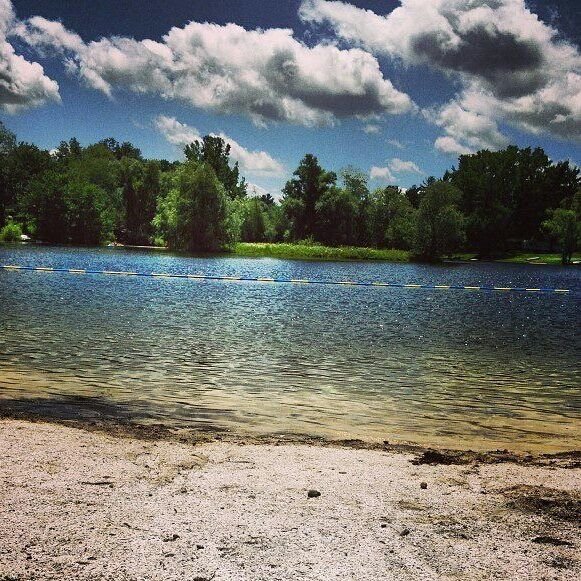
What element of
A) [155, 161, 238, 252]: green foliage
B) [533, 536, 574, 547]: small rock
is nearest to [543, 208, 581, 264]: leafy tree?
[155, 161, 238, 252]: green foliage

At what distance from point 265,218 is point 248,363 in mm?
124845

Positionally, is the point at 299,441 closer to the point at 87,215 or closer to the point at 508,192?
the point at 87,215

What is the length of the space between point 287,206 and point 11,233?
55.2m

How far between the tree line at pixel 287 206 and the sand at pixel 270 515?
310ft

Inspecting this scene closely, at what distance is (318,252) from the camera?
369ft

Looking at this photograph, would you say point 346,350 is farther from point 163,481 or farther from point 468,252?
point 468,252

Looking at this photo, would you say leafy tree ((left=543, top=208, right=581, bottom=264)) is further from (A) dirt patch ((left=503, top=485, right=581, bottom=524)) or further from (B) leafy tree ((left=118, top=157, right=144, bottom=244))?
(A) dirt patch ((left=503, top=485, right=581, bottom=524))

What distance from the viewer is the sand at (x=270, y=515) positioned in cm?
496

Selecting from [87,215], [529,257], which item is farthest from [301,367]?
[529,257]

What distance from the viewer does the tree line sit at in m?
105

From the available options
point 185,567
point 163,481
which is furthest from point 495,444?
point 185,567

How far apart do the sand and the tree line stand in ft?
310

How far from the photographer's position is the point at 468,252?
14188 cm

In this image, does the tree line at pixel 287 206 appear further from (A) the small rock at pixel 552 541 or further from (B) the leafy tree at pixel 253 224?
(A) the small rock at pixel 552 541
